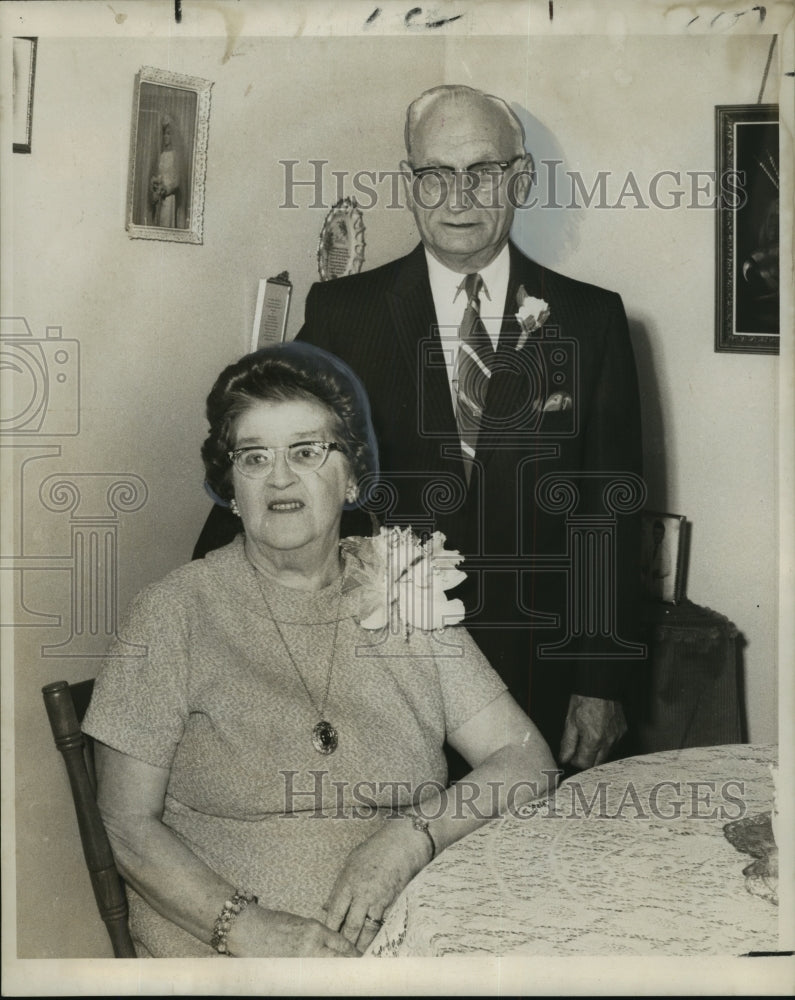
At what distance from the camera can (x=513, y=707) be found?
2.24 m

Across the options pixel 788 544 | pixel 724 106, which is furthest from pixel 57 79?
pixel 788 544

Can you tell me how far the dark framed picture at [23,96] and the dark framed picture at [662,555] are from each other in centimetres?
149

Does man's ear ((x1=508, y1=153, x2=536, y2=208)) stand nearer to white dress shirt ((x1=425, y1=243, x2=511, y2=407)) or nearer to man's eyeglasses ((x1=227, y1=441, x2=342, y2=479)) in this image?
white dress shirt ((x1=425, y1=243, x2=511, y2=407))

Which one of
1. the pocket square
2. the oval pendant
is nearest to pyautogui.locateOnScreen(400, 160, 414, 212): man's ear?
the pocket square

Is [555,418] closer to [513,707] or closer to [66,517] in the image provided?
[513,707]

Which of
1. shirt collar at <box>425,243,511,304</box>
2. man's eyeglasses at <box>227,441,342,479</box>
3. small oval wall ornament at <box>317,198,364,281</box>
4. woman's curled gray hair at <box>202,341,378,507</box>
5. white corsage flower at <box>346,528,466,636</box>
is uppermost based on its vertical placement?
small oval wall ornament at <box>317,198,364,281</box>

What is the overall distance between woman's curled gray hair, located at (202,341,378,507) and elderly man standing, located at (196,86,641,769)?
0.04 m

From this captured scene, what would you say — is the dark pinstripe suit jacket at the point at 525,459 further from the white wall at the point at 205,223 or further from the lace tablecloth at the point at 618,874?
the lace tablecloth at the point at 618,874

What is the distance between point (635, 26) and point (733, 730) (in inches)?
58.3

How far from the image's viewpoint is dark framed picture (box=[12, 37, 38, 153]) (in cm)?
226

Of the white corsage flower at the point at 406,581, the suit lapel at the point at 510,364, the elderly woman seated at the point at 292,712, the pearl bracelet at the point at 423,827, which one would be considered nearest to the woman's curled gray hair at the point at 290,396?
the elderly woman seated at the point at 292,712

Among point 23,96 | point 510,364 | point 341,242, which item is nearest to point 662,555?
point 510,364

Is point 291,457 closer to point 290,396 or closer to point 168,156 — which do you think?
point 290,396

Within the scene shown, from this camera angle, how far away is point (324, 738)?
7.09 feet
